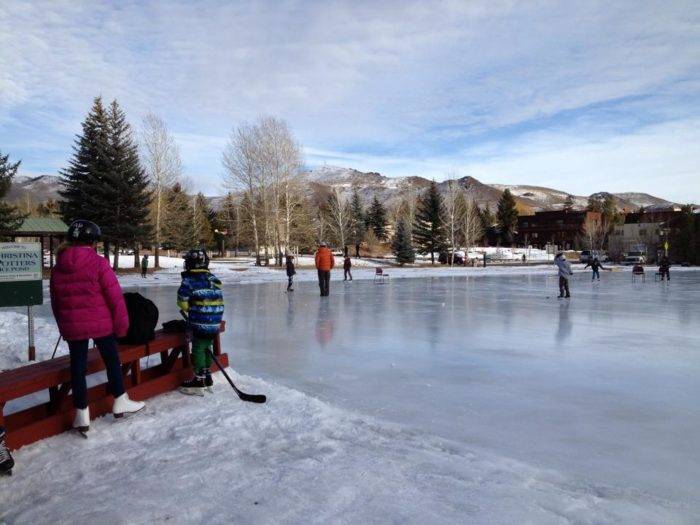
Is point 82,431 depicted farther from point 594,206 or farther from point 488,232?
point 594,206

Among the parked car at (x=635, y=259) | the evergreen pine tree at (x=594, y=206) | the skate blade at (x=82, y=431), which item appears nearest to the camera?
the skate blade at (x=82, y=431)

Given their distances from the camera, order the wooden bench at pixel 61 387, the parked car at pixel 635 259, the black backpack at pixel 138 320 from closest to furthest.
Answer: the wooden bench at pixel 61 387
the black backpack at pixel 138 320
the parked car at pixel 635 259

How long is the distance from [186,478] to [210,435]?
764mm

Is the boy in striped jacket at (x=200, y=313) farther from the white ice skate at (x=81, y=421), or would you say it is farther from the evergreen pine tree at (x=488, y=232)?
the evergreen pine tree at (x=488, y=232)

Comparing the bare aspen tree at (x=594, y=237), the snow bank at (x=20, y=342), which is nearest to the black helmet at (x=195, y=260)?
the snow bank at (x=20, y=342)

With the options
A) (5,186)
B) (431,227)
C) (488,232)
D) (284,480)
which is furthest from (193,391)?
(488,232)

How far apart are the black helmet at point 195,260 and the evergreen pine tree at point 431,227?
53.8 meters

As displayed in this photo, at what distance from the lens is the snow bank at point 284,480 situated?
2822mm

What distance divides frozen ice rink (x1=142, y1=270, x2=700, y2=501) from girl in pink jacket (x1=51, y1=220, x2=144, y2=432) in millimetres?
2237

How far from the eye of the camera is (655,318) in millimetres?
11688

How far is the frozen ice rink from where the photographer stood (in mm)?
3879

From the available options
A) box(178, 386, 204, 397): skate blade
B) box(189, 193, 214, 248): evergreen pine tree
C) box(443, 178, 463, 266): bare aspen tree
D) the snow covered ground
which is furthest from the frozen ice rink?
box(189, 193, 214, 248): evergreen pine tree

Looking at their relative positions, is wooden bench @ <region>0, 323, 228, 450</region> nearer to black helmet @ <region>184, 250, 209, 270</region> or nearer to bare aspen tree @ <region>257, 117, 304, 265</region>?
black helmet @ <region>184, 250, 209, 270</region>

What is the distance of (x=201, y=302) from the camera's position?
516cm
